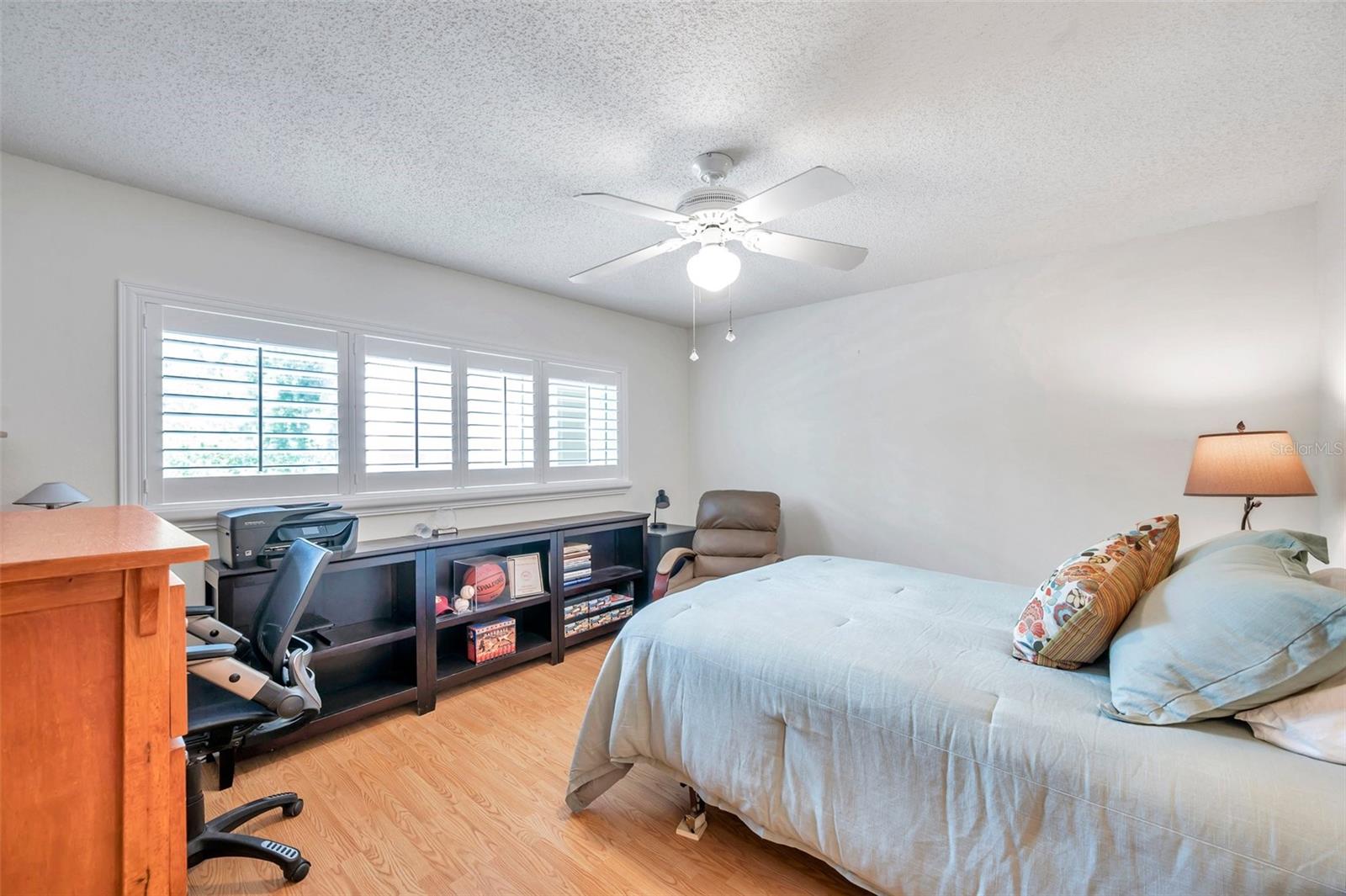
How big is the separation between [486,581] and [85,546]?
2.41 meters

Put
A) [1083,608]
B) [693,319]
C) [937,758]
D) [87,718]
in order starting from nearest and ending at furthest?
[87,718], [937,758], [1083,608], [693,319]

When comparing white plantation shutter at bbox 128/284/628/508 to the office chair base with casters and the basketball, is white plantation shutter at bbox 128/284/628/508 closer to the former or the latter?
the basketball

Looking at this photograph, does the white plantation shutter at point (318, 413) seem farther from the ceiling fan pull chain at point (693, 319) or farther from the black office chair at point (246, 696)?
the ceiling fan pull chain at point (693, 319)

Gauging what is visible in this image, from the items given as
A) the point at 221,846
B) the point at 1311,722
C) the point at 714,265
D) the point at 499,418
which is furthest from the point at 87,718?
the point at 499,418

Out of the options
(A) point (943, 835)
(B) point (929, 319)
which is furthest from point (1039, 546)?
(A) point (943, 835)

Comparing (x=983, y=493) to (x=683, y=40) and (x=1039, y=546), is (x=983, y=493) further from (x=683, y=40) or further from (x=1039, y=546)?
(x=683, y=40)

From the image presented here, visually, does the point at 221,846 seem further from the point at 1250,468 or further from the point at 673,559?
the point at 1250,468

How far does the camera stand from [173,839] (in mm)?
977

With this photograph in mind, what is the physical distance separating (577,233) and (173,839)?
2.65 metres

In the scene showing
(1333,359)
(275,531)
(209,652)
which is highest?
(1333,359)

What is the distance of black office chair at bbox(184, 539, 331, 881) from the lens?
1.58 m

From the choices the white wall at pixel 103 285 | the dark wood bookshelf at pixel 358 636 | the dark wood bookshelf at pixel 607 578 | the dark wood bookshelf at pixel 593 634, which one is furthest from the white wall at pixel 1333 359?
the dark wood bookshelf at pixel 358 636

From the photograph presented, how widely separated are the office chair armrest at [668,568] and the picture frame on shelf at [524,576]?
750mm

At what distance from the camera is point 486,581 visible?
323 cm
